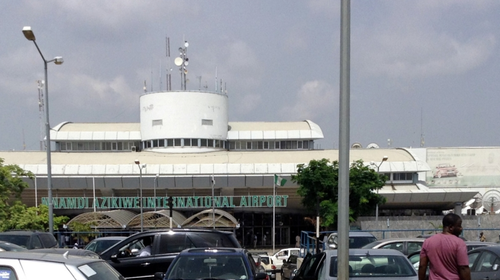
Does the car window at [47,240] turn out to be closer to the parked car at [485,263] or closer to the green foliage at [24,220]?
the parked car at [485,263]

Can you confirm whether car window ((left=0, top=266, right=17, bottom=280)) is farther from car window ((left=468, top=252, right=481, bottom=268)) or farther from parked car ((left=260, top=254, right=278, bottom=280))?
parked car ((left=260, top=254, right=278, bottom=280))

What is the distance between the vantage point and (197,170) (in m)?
59.0

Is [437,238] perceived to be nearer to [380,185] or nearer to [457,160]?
[380,185]

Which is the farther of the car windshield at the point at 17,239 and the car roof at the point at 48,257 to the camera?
the car windshield at the point at 17,239

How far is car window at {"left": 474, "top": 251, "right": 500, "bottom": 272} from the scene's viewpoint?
11406 millimetres

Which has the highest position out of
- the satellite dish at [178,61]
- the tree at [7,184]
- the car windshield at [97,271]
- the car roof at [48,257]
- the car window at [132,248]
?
the satellite dish at [178,61]

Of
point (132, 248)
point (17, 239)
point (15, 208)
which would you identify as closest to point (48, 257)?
point (132, 248)

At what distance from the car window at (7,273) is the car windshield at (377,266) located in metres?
6.50

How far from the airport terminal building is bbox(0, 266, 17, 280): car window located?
4516 cm

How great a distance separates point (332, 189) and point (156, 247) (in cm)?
3372

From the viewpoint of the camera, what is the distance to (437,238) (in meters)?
8.98

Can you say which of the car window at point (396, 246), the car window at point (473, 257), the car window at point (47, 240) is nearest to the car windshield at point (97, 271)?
the car window at point (473, 257)

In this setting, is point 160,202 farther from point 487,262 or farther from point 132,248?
point 487,262

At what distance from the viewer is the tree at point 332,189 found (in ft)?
157
